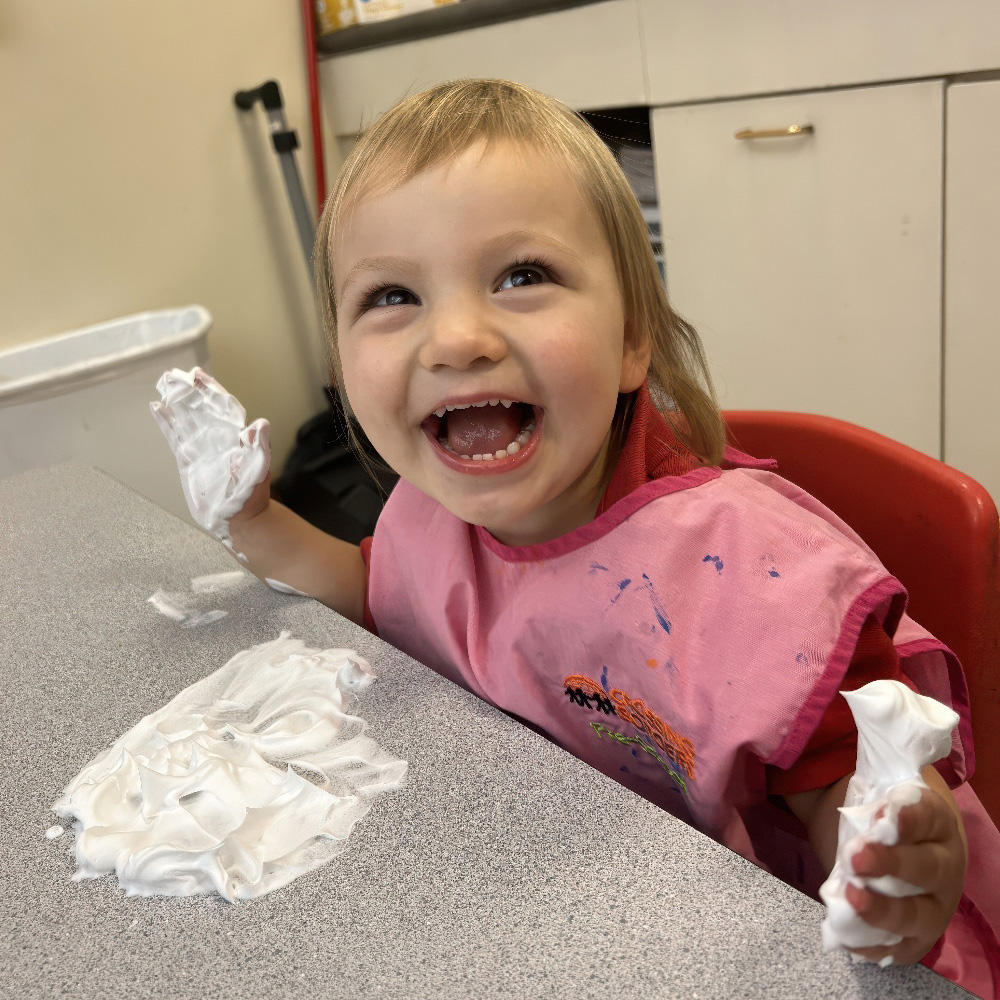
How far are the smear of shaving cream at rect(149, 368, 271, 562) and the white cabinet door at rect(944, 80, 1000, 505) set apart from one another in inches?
47.5

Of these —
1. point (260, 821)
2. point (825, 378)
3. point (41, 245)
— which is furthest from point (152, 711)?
point (41, 245)

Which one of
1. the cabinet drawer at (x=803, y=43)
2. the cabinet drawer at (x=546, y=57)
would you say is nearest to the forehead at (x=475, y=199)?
the cabinet drawer at (x=803, y=43)

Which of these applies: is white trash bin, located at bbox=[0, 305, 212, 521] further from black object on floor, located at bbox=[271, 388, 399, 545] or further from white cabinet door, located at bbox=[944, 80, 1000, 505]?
white cabinet door, located at bbox=[944, 80, 1000, 505]

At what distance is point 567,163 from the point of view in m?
0.65

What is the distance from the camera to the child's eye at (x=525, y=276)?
625mm

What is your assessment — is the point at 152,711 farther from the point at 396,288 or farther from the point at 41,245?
the point at 41,245

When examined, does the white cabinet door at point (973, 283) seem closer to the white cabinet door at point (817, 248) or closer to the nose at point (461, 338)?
the white cabinet door at point (817, 248)

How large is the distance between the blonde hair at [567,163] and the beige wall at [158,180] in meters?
1.48

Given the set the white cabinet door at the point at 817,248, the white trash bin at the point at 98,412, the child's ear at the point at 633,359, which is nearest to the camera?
the child's ear at the point at 633,359

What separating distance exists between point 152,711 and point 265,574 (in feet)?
0.83

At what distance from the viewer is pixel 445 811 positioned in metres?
0.50

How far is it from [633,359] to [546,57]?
1.41m

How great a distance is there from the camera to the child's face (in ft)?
2.01

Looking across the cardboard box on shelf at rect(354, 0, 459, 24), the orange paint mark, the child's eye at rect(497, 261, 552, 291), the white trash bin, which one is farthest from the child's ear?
the cardboard box on shelf at rect(354, 0, 459, 24)
